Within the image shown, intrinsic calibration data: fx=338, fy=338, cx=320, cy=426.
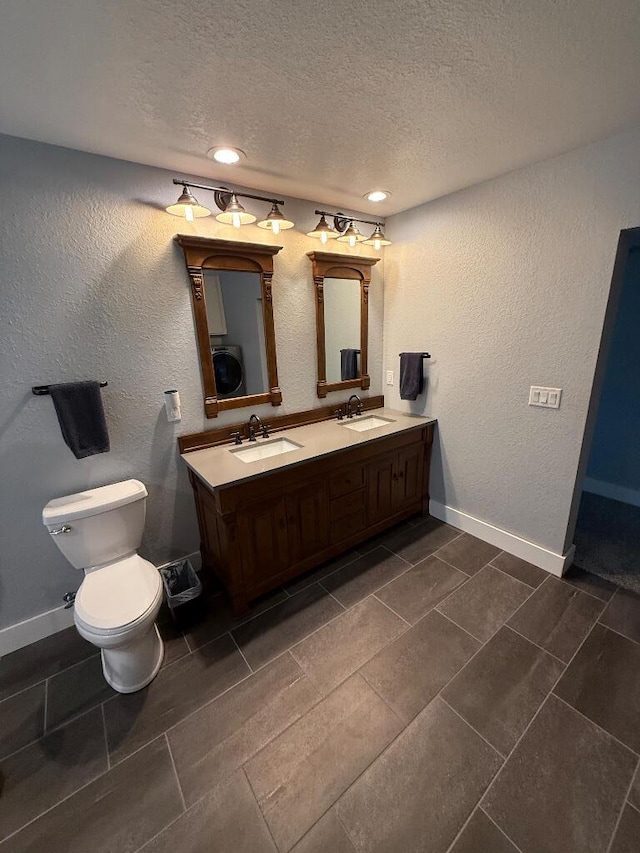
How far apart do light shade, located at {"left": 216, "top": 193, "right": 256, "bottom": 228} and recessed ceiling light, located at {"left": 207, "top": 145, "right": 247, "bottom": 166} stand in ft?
0.49

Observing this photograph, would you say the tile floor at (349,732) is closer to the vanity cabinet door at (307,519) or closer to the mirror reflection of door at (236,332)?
the vanity cabinet door at (307,519)

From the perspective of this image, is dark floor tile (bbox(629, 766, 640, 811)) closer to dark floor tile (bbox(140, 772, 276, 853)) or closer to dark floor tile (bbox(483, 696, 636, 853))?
dark floor tile (bbox(483, 696, 636, 853))

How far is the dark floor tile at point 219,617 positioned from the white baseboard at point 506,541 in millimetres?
1417

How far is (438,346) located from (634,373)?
1.71 meters

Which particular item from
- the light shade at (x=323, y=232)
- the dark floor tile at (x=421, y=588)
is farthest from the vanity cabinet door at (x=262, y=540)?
the light shade at (x=323, y=232)

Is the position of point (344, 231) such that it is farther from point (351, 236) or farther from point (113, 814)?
point (113, 814)

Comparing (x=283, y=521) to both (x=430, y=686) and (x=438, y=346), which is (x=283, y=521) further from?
(x=438, y=346)

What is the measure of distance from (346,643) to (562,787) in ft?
2.97

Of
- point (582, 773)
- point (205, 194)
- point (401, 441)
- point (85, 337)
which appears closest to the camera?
point (582, 773)

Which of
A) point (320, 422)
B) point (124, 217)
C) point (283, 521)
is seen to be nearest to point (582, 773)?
point (283, 521)

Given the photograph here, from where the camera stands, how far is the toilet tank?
1.59 metres

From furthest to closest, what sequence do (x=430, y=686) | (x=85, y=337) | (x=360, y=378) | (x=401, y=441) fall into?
(x=360, y=378)
(x=401, y=441)
(x=85, y=337)
(x=430, y=686)

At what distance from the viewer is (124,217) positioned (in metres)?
1.72

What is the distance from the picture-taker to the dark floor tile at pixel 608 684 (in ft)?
4.41
